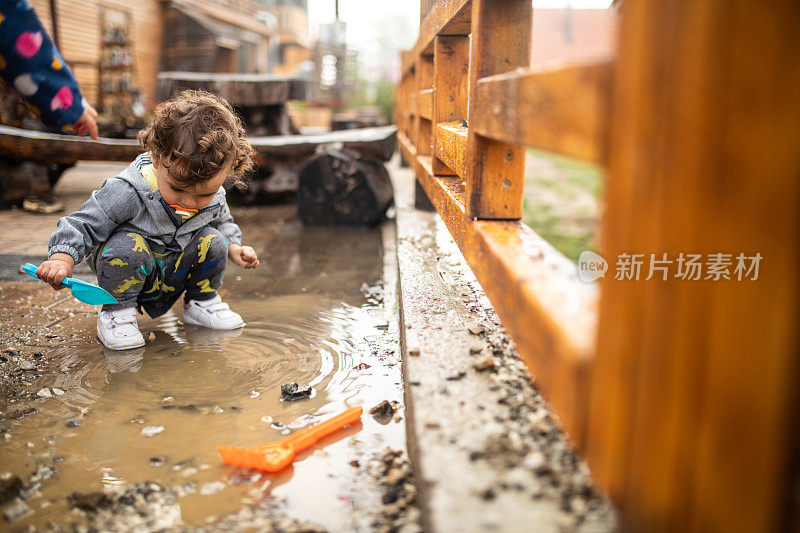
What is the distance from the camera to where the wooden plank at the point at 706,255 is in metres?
0.67

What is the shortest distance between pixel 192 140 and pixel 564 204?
8821 millimetres

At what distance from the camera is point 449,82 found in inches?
106

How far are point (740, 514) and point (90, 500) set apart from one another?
3.65ft

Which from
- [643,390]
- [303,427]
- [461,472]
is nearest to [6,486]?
[303,427]

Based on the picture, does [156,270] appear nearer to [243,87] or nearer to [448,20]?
[448,20]

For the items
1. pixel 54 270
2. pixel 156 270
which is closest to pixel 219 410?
pixel 54 270

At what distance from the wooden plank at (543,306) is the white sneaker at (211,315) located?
981mm

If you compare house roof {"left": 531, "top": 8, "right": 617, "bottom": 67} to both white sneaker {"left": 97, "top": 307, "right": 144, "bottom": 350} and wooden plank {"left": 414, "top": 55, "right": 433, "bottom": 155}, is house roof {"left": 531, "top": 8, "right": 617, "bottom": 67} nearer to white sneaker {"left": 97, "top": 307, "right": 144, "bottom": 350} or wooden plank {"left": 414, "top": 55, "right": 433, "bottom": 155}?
wooden plank {"left": 414, "top": 55, "right": 433, "bottom": 155}

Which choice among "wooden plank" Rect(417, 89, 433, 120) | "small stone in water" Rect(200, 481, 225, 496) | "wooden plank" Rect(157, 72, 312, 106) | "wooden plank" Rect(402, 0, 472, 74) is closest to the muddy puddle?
"small stone in water" Rect(200, 481, 225, 496)

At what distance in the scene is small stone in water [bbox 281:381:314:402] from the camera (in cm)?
170

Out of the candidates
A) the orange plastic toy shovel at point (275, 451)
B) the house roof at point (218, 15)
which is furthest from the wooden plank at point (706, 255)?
the house roof at point (218, 15)

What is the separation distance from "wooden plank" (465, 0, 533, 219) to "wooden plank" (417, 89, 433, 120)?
1263 millimetres

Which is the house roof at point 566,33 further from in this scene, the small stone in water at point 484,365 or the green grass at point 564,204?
the small stone in water at point 484,365

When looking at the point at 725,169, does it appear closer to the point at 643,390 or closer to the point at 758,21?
the point at 758,21
